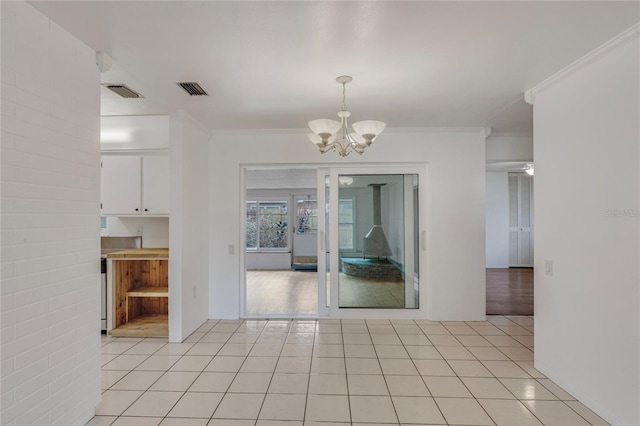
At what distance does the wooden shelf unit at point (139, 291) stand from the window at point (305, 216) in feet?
14.8

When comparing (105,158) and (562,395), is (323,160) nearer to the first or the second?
(105,158)

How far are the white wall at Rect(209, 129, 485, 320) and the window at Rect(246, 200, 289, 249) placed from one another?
167 inches

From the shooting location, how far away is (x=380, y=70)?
8.11 feet

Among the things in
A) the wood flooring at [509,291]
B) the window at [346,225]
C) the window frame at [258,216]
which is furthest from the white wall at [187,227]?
the window frame at [258,216]

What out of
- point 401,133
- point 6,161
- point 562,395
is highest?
point 401,133

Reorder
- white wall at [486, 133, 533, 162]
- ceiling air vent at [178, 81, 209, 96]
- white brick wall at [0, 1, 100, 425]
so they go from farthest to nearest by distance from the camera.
Answer: white wall at [486, 133, 533, 162]
ceiling air vent at [178, 81, 209, 96]
white brick wall at [0, 1, 100, 425]

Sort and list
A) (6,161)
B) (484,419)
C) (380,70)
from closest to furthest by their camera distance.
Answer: (6,161)
(484,419)
(380,70)

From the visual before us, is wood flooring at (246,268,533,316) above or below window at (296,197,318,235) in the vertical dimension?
below

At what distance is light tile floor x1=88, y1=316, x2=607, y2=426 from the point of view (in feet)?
7.04

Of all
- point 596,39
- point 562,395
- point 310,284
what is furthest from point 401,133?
point 310,284

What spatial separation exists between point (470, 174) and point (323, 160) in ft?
6.02

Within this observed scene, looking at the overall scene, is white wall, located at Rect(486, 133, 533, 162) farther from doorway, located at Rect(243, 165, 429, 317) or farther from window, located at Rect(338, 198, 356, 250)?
window, located at Rect(338, 198, 356, 250)

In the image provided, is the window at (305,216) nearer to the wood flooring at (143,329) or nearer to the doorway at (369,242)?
the doorway at (369,242)

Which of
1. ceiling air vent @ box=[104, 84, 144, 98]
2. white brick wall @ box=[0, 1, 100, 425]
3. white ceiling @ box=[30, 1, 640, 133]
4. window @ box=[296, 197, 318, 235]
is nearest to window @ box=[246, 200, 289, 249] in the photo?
window @ box=[296, 197, 318, 235]
